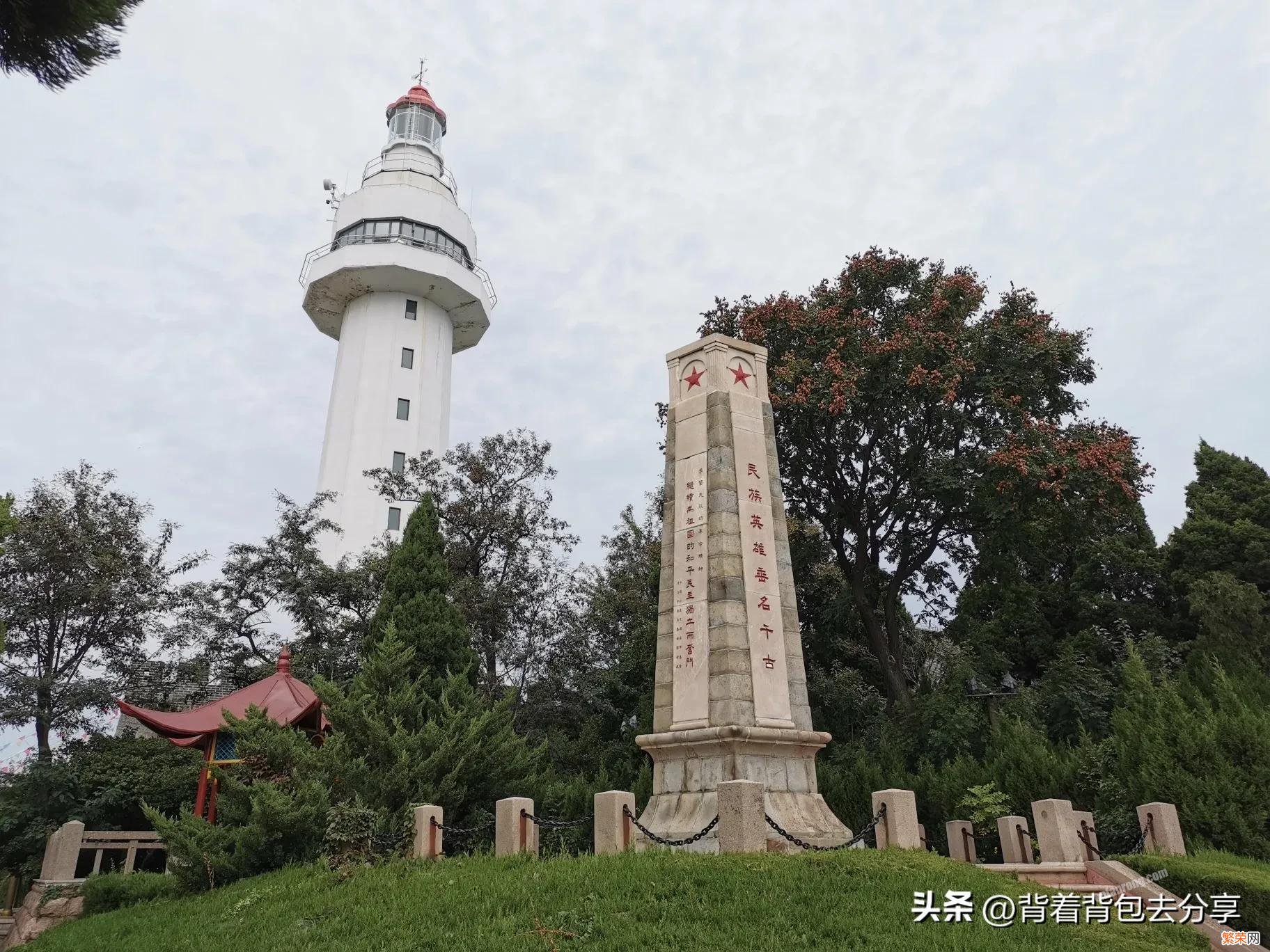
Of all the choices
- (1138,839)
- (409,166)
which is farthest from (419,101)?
(1138,839)

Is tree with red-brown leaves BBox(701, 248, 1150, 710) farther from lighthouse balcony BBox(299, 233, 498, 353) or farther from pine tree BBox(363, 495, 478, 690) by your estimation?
lighthouse balcony BBox(299, 233, 498, 353)

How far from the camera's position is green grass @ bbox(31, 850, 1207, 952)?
5820mm

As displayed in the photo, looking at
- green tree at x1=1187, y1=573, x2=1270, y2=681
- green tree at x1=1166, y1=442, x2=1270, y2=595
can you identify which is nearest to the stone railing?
green tree at x1=1187, y1=573, x2=1270, y2=681

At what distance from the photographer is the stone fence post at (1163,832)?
8.41m

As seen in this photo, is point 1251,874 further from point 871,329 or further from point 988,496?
point 871,329

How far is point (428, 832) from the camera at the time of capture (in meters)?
9.03

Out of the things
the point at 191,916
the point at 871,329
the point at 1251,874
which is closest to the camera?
the point at 1251,874

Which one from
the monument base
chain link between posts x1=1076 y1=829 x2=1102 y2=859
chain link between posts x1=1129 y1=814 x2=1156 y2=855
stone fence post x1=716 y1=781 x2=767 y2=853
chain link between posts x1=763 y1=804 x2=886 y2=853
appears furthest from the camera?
the monument base

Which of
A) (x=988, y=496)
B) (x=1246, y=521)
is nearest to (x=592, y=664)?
(x=988, y=496)

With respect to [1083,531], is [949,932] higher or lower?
lower

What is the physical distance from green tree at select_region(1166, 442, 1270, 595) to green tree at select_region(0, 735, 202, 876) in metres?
19.1

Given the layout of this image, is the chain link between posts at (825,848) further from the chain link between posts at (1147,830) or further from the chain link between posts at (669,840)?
the chain link between posts at (1147,830)

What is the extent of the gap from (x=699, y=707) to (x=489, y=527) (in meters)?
10.3

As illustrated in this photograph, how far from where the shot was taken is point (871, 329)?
52.2 ft
